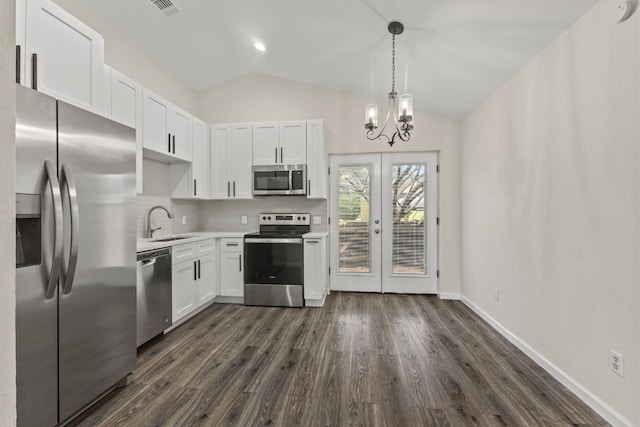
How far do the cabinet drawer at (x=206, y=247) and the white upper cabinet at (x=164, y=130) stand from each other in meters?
1.04

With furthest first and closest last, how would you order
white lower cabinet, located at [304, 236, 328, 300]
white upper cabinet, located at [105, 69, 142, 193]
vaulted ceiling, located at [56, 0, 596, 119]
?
white lower cabinet, located at [304, 236, 328, 300] < white upper cabinet, located at [105, 69, 142, 193] < vaulted ceiling, located at [56, 0, 596, 119]

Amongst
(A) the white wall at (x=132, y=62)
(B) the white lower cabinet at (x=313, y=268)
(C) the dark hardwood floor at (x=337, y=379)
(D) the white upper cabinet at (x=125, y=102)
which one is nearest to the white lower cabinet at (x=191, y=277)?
(C) the dark hardwood floor at (x=337, y=379)

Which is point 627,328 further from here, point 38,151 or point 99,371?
point 38,151

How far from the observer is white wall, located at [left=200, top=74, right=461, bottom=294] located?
159 inches

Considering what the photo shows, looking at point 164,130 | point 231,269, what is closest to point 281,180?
point 231,269

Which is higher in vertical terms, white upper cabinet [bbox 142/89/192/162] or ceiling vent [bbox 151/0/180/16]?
ceiling vent [bbox 151/0/180/16]

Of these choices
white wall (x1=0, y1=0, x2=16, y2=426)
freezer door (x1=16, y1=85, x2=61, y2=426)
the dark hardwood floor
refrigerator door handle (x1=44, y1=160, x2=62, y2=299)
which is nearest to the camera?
white wall (x1=0, y1=0, x2=16, y2=426)

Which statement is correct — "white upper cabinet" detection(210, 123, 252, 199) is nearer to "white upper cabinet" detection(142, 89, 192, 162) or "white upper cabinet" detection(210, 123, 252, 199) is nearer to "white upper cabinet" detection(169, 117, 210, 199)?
"white upper cabinet" detection(169, 117, 210, 199)

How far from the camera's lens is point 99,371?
1770 mm


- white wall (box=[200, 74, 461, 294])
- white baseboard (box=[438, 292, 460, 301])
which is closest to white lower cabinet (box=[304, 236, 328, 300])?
white wall (box=[200, 74, 461, 294])

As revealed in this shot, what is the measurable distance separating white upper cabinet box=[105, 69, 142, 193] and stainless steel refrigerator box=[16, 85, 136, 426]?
748 millimetres

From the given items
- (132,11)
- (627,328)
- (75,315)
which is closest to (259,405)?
(75,315)

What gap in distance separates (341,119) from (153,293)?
3.21 m

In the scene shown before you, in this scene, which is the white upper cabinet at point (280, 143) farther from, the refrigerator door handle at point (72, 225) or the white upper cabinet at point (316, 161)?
the refrigerator door handle at point (72, 225)
